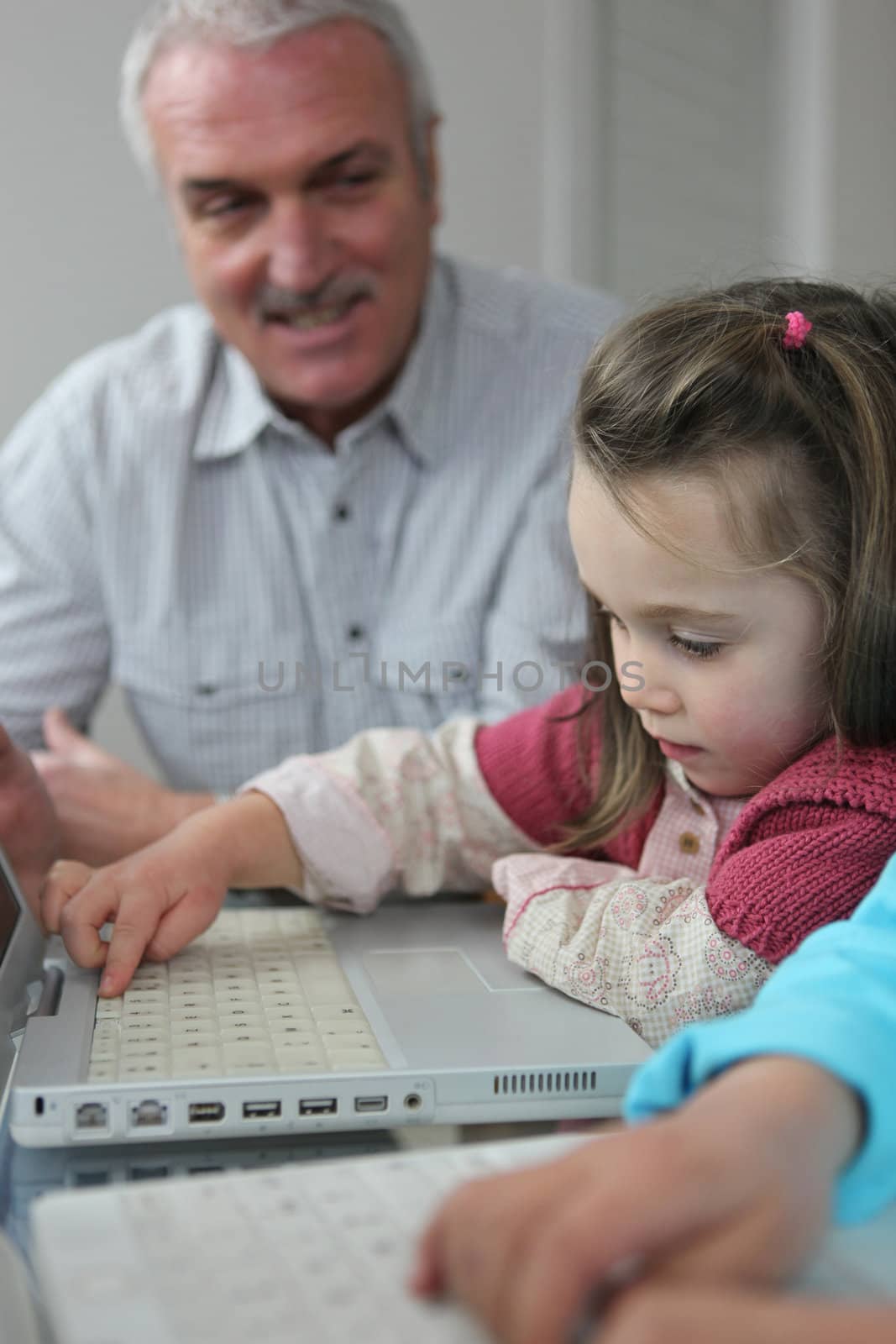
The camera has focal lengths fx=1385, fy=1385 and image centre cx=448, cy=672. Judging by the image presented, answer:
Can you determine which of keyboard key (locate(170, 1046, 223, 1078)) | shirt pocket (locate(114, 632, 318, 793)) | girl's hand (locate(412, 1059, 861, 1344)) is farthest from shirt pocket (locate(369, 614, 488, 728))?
girl's hand (locate(412, 1059, 861, 1344))

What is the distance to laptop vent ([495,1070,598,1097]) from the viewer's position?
0.68 meters

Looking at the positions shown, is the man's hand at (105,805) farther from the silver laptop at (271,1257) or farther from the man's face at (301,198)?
the silver laptop at (271,1257)

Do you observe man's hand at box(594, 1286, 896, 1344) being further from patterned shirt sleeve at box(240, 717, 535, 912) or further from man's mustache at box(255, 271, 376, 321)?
man's mustache at box(255, 271, 376, 321)

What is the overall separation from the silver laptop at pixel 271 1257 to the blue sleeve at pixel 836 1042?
0.02 metres

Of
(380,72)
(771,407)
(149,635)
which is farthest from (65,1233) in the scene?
(380,72)

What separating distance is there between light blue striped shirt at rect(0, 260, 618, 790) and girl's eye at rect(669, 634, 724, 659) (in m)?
0.72

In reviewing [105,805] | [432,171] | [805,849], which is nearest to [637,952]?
[805,849]

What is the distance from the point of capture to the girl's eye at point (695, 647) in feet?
2.65

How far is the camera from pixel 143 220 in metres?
2.17

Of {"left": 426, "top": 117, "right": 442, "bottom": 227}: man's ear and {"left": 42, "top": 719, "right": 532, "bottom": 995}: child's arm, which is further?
{"left": 426, "top": 117, "right": 442, "bottom": 227}: man's ear

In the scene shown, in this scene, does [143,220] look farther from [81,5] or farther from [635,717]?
[635,717]

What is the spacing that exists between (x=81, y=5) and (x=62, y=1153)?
195 centimetres

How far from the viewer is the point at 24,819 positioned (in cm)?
105

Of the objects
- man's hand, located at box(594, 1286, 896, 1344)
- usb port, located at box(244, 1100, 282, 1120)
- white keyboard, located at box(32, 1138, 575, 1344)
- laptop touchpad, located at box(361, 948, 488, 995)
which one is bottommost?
laptop touchpad, located at box(361, 948, 488, 995)
